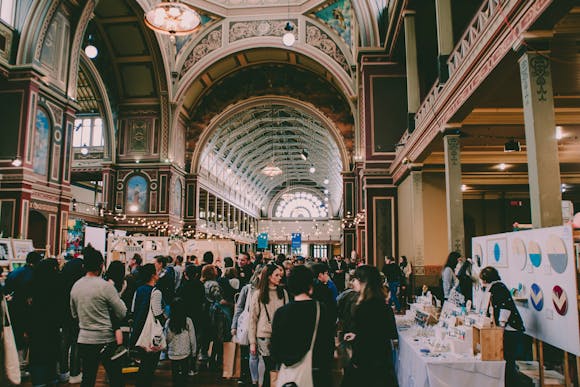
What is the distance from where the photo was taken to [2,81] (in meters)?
13.4

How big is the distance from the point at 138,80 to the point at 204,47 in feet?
12.2

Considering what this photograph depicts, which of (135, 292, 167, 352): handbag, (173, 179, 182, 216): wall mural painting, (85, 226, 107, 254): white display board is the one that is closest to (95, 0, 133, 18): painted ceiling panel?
(173, 179, 182, 216): wall mural painting

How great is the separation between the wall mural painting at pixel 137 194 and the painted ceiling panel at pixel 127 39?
612 centimetres

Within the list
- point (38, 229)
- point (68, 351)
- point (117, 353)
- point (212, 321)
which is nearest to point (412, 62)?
point (212, 321)

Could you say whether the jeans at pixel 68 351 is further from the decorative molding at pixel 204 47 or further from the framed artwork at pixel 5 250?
the decorative molding at pixel 204 47

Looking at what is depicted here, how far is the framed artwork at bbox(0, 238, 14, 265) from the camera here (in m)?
9.70

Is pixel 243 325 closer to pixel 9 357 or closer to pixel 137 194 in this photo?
pixel 9 357

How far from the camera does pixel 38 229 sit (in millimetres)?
13898

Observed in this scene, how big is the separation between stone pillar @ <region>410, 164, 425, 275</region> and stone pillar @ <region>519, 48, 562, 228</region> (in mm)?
5770

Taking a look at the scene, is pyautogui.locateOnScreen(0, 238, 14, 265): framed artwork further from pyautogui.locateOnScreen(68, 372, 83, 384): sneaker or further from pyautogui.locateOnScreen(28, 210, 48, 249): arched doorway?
pyautogui.locateOnScreen(68, 372, 83, 384): sneaker

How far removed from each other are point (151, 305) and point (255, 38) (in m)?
19.8

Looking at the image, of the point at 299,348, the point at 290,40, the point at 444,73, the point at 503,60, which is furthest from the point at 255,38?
the point at 299,348

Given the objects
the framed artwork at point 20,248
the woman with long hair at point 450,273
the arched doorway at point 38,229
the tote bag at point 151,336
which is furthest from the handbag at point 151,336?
the arched doorway at point 38,229

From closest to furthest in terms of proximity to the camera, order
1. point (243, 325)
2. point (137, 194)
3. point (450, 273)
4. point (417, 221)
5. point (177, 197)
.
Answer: point (243, 325), point (450, 273), point (417, 221), point (137, 194), point (177, 197)
